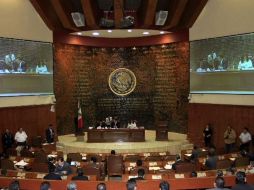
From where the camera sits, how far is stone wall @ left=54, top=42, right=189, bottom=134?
2209cm

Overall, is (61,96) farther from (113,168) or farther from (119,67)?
(113,168)

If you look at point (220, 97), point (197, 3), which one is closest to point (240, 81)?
point (220, 97)

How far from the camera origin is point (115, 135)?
20.1 m

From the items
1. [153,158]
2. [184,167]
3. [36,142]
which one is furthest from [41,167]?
[36,142]

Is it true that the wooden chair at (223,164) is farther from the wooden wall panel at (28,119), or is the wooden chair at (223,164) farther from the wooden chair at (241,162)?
the wooden wall panel at (28,119)

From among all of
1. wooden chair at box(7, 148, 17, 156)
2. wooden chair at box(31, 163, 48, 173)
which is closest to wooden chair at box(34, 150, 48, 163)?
wooden chair at box(31, 163, 48, 173)

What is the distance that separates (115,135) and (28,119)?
4344 mm

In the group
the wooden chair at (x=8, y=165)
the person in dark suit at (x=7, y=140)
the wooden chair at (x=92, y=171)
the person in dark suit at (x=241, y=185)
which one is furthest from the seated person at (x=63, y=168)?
the person in dark suit at (x=7, y=140)

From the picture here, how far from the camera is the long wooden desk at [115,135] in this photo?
20.0 metres

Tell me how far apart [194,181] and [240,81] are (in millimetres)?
9990

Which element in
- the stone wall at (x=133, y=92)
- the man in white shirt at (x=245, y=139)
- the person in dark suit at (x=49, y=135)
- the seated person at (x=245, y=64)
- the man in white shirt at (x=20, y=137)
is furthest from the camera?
the stone wall at (x=133, y=92)

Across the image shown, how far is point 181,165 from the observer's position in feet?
38.3

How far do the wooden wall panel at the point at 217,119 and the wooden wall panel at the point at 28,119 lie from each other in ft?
24.1

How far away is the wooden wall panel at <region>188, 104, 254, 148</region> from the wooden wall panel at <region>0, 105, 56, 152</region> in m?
7.34
